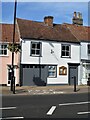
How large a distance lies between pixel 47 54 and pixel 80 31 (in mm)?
7566

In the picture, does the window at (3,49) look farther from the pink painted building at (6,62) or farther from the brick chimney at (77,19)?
the brick chimney at (77,19)

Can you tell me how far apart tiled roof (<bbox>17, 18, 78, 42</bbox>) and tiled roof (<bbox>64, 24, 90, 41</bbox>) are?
0.59 meters

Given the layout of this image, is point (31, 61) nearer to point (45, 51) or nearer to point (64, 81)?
point (45, 51)

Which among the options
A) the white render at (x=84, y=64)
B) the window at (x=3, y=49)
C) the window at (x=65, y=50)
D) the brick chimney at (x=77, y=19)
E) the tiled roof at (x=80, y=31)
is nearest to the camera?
the window at (x=3, y=49)

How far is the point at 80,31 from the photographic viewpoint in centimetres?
3888

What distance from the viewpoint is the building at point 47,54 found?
32.3 meters

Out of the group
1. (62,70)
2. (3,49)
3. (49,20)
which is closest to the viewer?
(3,49)

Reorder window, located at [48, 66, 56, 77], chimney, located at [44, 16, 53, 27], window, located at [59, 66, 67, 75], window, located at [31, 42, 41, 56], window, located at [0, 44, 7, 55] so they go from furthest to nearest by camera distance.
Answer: chimney, located at [44, 16, 53, 27] → window, located at [59, 66, 67, 75] → window, located at [48, 66, 56, 77] → window, located at [31, 42, 41, 56] → window, located at [0, 44, 7, 55]

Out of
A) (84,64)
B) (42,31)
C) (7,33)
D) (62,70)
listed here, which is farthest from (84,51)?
(7,33)

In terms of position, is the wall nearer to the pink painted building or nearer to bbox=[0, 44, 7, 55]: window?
the pink painted building

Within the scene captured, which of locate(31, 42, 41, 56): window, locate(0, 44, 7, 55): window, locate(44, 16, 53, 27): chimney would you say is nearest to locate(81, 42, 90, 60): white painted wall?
locate(44, 16, 53, 27): chimney

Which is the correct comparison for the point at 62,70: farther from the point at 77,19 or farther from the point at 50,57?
the point at 77,19

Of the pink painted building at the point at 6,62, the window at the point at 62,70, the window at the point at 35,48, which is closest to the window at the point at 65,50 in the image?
the window at the point at 62,70

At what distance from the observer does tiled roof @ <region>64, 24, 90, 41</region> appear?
1457 inches
